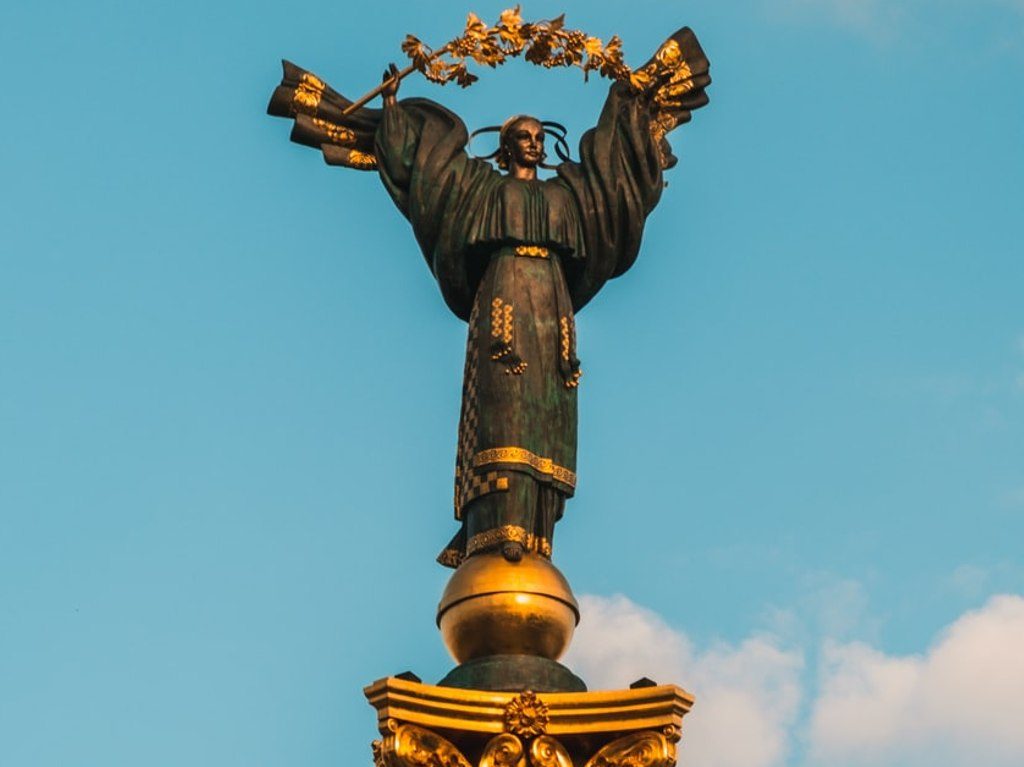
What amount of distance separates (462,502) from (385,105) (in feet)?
9.34

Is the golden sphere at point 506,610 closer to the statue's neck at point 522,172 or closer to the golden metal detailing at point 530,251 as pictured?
the golden metal detailing at point 530,251

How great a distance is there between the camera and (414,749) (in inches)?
536

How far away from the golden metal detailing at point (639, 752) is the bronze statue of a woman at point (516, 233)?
137cm

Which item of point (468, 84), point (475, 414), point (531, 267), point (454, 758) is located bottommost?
point (454, 758)

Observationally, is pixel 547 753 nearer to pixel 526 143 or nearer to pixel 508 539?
pixel 508 539

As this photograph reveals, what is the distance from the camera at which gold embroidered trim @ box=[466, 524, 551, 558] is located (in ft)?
48.1

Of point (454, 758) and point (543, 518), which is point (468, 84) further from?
point (454, 758)

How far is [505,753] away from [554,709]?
0.38m

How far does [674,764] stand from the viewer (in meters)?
13.8

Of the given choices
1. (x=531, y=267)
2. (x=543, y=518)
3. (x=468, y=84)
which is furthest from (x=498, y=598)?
(x=468, y=84)

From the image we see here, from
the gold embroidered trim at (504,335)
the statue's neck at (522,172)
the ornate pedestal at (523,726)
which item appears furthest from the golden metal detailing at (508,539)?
the statue's neck at (522,172)

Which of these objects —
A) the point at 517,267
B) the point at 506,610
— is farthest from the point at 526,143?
the point at 506,610

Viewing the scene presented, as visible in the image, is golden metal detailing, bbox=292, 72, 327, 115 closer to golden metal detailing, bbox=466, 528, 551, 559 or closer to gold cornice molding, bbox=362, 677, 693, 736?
golden metal detailing, bbox=466, 528, 551, 559

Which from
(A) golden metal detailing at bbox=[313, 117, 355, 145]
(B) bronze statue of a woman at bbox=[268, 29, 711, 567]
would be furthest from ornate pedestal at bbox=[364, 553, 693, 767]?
(A) golden metal detailing at bbox=[313, 117, 355, 145]
